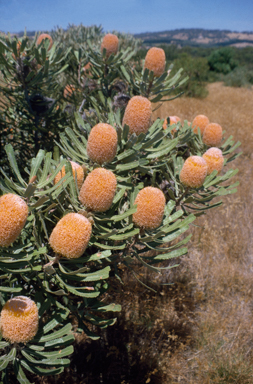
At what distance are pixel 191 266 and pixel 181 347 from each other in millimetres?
1077

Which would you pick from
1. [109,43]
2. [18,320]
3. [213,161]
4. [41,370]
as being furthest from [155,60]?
[41,370]

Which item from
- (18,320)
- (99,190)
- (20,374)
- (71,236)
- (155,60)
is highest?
(155,60)

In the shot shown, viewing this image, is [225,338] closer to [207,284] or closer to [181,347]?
[181,347]

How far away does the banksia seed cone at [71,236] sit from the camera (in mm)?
811

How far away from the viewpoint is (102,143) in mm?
982

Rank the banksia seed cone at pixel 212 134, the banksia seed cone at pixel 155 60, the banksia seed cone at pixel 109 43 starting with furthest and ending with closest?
the banksia seed cone at pixel 109 43 → the banksia seed cone at pixel 212 134 → the banksia seed cone at pixel 155 60

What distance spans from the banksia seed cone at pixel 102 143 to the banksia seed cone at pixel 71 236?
0.90ft

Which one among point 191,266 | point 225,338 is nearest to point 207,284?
point 191,266

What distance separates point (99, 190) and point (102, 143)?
21 centimetres

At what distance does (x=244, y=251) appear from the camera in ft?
12.5

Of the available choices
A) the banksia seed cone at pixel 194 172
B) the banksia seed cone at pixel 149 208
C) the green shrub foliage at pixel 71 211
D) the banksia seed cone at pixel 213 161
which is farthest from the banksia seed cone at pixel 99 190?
A: the banksia seed cone at pixel 213 161

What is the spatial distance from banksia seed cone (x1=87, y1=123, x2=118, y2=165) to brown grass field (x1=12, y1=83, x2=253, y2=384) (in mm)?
967

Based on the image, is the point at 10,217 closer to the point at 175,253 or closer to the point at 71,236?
the point at 71,236

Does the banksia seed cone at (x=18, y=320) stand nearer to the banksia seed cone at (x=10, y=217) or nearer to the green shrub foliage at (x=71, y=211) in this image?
the green shrub foliage at (x=71, y=211)
